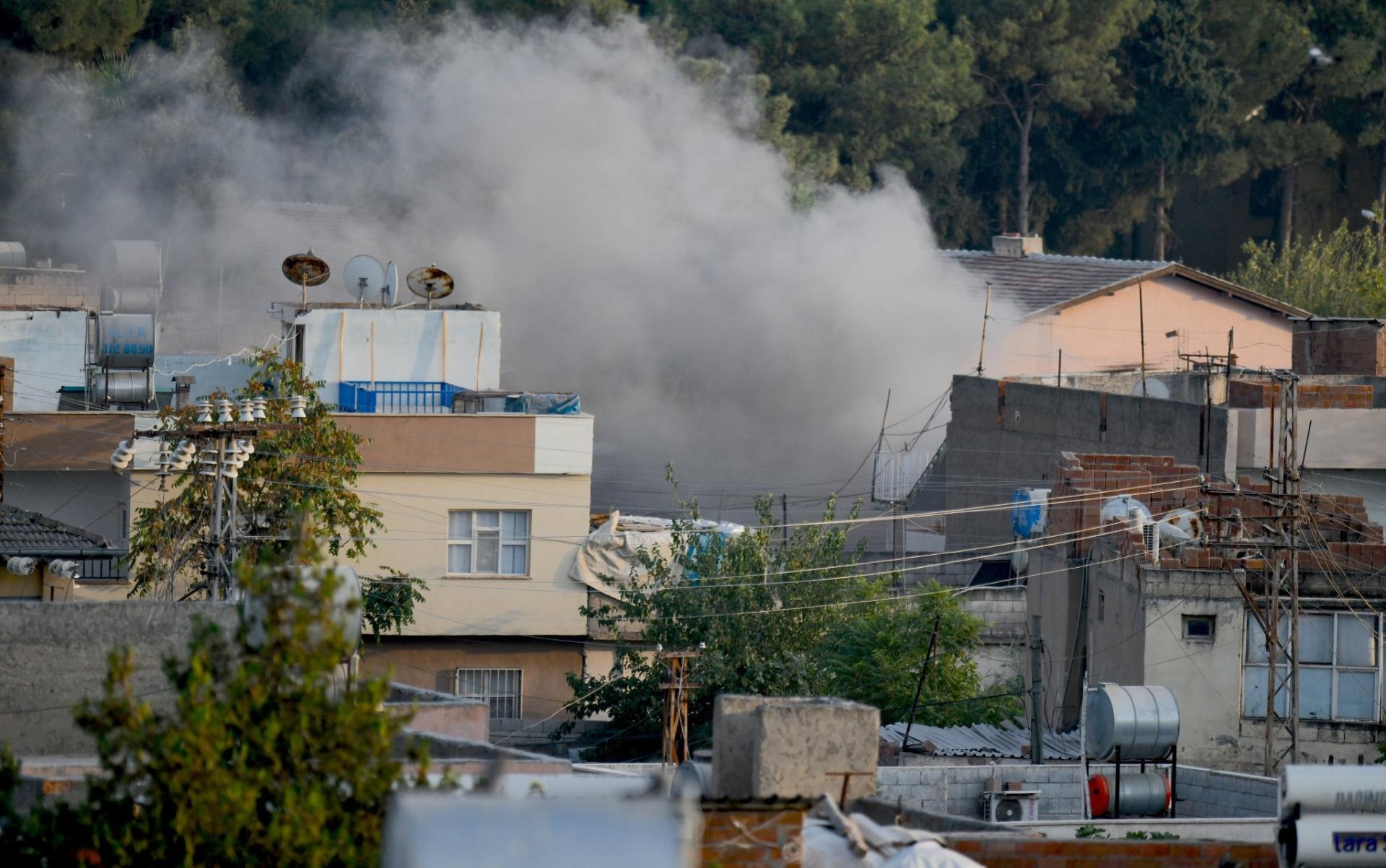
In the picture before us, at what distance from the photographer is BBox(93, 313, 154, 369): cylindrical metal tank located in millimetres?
24156

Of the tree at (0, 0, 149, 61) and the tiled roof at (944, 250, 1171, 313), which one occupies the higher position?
the tree at (0, 0, 149, 61)

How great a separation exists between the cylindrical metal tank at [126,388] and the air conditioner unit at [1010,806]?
548 inches

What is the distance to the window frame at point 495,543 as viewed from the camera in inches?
916

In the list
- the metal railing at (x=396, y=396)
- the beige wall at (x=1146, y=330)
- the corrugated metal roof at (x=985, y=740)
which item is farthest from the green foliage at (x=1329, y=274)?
the corrugated metal roof at (x=985, y=740)

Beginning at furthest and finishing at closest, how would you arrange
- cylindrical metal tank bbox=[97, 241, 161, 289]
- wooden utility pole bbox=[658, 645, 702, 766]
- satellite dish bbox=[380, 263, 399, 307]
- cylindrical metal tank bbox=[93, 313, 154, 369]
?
1. cylindrical metal tank bbox=[97, 241, 161, 289]
2. satellite dish bbox=[380, 263, 399, 307]
3. cylindrical metal tank bbox=[93, 313, 154, 369]
4. wooden utility pole bbox=[658, 645, 702, 766]

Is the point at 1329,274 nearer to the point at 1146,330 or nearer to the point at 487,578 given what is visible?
the point at 1146,330

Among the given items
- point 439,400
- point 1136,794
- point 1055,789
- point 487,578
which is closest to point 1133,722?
point 1136,794

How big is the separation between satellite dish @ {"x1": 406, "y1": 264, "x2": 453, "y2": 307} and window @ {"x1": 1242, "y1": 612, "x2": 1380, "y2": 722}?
13.8 metres

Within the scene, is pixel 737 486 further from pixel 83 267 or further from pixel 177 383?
pixel 177 383

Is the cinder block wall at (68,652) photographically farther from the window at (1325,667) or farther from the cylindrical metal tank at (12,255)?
the cylindrical metal tank at (12,255)

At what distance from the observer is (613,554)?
23656mm

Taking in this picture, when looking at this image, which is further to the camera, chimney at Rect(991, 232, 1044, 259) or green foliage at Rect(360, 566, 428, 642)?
chimney at Rect(991, 232, 1044, 259)

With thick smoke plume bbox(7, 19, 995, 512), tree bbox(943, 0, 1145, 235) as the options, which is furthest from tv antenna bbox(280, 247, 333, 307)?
tree bbox(943, 0, 1145, 235)

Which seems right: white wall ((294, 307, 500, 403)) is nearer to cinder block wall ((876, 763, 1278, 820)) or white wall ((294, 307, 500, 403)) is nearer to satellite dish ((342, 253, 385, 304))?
satellite dish ((342, 253, 385, 304))
